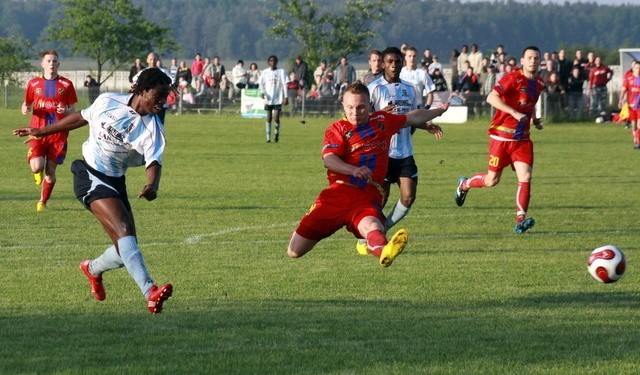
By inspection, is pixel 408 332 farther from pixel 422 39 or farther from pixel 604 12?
pixel 604 12

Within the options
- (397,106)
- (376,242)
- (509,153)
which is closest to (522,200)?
(509,153)

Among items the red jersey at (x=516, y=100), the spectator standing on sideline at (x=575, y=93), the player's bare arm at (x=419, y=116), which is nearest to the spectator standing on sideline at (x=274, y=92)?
the spectator standing on sideline at (x=575, y=93)

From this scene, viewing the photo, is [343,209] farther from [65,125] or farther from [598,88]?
[598,88]

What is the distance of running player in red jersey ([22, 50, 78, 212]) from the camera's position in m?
16.4

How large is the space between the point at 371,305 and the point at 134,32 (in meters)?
57.2

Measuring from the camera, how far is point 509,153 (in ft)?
47.6

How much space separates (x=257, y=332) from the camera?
8.02m

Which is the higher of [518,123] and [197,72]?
[518,123]

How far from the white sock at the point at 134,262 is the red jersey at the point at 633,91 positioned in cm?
2148

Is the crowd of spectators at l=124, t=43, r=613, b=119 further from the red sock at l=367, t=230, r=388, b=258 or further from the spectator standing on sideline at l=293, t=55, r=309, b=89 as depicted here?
the red sock at l=367, t=230, r=388, b=258

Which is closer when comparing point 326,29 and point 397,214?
point 397,214

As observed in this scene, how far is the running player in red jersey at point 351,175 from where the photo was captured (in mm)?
9523

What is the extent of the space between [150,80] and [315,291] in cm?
213

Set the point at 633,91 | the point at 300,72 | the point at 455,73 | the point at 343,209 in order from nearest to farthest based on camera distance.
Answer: the point at 343,209 → the point at 633,91 → the point at 455,73 → the point at 300,72
